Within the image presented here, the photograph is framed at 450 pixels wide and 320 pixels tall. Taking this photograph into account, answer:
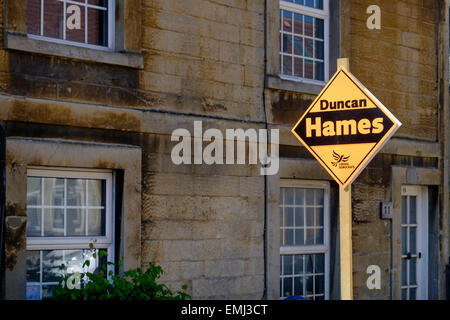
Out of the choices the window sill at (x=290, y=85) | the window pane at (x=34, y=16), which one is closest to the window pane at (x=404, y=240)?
the window sill at (x=290, y=85)

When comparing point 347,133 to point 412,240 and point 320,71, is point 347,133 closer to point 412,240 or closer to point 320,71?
point 320,71

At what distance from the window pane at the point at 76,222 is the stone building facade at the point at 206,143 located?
0.01m

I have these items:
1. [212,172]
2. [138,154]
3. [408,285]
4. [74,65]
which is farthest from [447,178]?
[74,65]

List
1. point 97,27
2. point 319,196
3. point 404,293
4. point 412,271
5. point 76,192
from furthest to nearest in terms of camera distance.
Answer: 1. point 412,271
2. point 404,293
3. point 319,196
4. point 97,27
5. point 76,192

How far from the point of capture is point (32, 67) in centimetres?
794

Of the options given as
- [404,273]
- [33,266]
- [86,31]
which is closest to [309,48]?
[86,31]

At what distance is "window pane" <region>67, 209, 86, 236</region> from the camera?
27.3ft

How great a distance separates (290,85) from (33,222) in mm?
3907

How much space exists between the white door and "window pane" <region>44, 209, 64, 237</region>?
6.09m

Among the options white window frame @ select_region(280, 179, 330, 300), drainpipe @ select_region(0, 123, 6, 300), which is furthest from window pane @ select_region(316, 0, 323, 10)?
drainpipe @ select_region(0, 123, 6, 300)

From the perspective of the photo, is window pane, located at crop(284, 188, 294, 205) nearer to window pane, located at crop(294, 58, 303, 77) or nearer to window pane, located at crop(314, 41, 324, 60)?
window pane, located at crop(294, 58, 303, 77)

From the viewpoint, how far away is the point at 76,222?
27.6 feet

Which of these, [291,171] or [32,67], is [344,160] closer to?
[32,67]

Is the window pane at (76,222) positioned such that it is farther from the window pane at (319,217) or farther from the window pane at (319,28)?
the window pane at (319,28)
